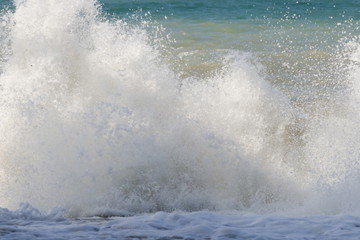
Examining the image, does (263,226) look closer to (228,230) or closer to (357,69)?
(228,230)

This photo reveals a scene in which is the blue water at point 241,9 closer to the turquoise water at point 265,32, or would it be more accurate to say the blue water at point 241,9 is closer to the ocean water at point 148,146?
the turquoise water at point 265,32

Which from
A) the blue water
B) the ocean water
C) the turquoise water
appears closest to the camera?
the ocean water

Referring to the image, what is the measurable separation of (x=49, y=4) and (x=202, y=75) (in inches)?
157

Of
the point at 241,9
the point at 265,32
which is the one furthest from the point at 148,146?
the point at 241,9

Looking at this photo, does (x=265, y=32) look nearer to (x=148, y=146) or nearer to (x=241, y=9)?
(x=241, y=9)

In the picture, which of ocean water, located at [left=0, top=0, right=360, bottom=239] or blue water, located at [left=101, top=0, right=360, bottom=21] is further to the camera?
blue water, located at [left=101, top=0, right=360, bottom=21]

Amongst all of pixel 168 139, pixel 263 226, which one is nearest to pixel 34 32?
pixel 168 139

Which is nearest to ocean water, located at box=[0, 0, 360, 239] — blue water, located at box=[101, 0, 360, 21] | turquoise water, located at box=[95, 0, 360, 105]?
turquoise water, located at box=[95, 0, 360, 105]

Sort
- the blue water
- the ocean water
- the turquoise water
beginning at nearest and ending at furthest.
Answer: the ocean water → the turquoise water → the blue water

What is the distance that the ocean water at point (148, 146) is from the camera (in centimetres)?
457

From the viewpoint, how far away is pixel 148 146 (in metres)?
6.47

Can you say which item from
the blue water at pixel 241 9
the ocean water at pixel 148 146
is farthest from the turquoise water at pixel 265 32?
the ocean water at pixel 148 146

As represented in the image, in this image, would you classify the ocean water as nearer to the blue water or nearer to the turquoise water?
the turquoise water

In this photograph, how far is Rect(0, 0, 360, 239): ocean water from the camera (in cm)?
457
